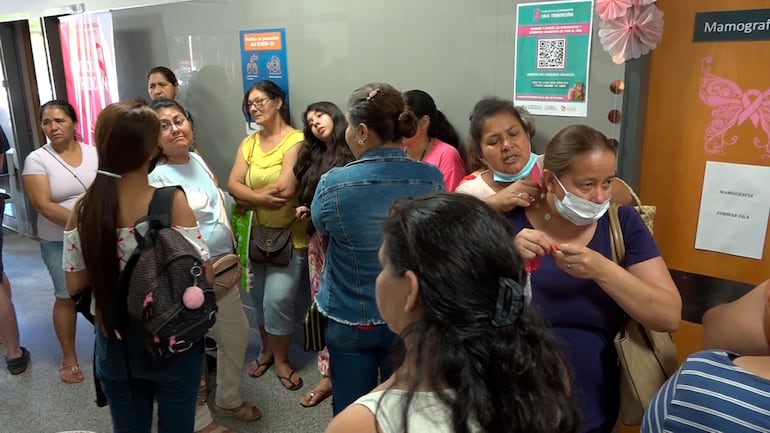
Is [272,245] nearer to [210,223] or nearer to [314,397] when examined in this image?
[210,223]

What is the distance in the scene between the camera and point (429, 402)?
97cm

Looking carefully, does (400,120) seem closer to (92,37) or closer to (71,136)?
(71,136)

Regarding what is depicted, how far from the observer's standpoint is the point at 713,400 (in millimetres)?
1178

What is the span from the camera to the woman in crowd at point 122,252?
6.04ft

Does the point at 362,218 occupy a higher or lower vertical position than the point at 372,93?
lower

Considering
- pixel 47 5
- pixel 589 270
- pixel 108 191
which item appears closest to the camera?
pixel 589 270

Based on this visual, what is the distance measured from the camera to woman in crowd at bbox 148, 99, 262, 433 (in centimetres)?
268

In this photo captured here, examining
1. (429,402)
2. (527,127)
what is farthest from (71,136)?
(429,402)

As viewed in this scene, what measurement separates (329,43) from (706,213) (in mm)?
2203

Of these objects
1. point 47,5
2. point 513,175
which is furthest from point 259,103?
point 47,5

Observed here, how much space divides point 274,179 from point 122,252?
138 cm

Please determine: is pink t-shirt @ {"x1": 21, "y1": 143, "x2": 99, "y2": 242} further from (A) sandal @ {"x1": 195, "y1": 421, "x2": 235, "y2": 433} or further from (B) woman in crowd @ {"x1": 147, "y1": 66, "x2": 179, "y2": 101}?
(A) sandal @ {"x1": 195, "y1": 421, "x2": 235, "y2": 433}

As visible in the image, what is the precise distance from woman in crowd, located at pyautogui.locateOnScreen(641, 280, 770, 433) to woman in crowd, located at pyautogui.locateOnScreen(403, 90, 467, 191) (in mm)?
1459

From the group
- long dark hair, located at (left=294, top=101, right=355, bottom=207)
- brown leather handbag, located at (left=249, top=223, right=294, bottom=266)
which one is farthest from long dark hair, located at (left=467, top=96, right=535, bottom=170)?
brown leather handbag, located at (left=249, top=223, right=294, bottom=266)
